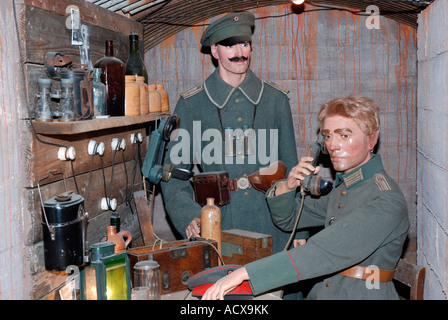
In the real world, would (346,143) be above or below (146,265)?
above

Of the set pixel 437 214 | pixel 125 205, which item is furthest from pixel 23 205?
pixel 437 214

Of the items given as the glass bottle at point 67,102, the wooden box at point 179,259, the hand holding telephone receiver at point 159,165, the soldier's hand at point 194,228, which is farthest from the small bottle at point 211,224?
the glass bottle at point 67,102

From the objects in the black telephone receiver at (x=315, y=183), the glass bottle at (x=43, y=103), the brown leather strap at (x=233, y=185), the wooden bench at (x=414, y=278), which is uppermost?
the glass bottle at (x=43, y=103)

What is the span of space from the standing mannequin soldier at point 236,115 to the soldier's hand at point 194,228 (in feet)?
0.67

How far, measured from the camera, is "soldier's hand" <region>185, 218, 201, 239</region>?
11.0 ft

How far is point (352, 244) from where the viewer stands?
8.25 ft

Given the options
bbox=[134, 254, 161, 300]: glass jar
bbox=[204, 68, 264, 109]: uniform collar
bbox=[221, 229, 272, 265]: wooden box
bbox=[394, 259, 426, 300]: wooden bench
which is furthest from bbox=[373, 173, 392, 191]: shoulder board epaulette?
bbox=[204, 68, 264, 109]: uniform collar

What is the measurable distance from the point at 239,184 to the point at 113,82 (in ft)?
3.83

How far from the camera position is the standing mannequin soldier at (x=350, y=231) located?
2.46m

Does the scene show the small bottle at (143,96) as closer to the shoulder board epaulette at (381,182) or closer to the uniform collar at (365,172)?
the uniform collar at (365,172)

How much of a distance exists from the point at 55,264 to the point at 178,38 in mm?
2985

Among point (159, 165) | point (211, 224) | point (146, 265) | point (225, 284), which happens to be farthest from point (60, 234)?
point (159, 165)

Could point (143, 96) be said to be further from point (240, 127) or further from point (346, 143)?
point (346, 143)

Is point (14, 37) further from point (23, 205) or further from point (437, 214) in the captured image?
point (437, 214)
